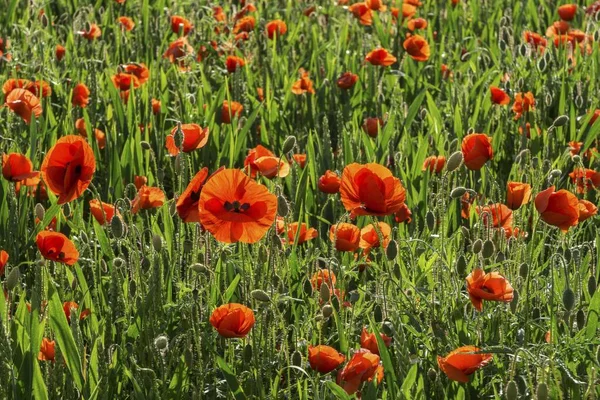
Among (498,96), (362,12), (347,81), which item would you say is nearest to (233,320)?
(498,96)

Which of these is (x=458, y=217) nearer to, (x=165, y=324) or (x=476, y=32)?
(x=165, y=324)

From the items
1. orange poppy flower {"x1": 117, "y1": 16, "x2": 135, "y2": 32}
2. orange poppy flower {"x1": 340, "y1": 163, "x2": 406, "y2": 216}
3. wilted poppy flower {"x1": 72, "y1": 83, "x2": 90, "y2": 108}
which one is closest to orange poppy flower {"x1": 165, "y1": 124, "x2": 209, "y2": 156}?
orange poppy flower {"x1": 340, "y1": 163, "x2": 406, "y2": 216}

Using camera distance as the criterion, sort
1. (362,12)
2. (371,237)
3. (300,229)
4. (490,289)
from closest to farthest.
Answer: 1. (490,289)
2. (371,237)
3. (300,229)
4. (362,12)

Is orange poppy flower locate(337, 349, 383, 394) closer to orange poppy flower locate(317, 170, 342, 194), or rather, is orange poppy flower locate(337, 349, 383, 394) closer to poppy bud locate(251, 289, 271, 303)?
poppy bud locate(251, 289, 271, 303)

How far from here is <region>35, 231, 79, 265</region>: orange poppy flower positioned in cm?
217

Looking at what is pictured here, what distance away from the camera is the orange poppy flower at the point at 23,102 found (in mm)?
3059

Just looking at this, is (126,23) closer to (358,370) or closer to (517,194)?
(517,194)

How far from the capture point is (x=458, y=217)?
9.84ft

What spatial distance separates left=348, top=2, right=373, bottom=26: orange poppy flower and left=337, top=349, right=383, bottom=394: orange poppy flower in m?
2.74

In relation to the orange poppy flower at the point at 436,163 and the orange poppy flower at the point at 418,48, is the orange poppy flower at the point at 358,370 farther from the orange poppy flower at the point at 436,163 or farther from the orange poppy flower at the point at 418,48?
the orange poppy flower at the point at 418,48

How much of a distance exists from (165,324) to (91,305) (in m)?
0.16

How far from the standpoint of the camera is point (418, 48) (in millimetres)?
3943

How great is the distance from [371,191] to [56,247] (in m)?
0.65

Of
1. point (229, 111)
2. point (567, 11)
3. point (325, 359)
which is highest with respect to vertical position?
point (325, 359)
